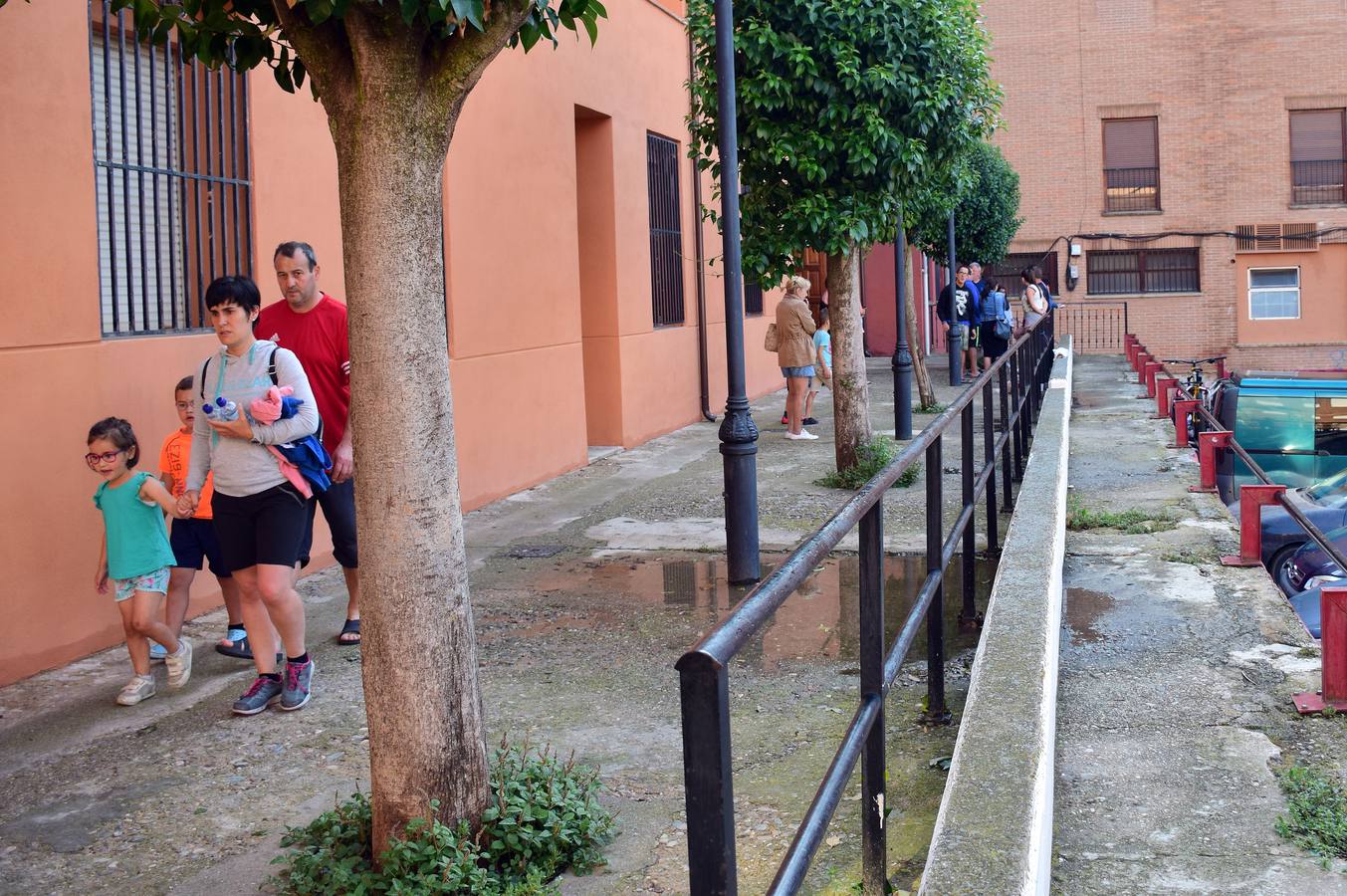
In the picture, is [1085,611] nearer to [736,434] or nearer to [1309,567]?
[736,434]

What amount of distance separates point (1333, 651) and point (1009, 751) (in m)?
1.96

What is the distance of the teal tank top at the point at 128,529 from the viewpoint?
5.51 meters

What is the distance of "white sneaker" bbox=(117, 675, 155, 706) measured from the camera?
18.2ft

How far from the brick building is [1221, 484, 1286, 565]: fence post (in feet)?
93.0

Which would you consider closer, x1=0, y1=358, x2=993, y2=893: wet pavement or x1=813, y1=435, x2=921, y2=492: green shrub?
x1=0, y1=358, x2=993, y2=893: wet pavement

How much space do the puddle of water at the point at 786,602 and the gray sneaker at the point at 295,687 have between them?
52.6 inches

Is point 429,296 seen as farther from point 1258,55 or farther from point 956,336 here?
point 1258,55

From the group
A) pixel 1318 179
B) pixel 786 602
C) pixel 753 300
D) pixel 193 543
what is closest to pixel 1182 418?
pixel 786 602

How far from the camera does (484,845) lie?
12.5 ft

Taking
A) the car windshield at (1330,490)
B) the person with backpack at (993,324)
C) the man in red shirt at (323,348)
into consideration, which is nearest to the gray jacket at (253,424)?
the man in red shirt at (323,348)

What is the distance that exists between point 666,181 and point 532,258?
4.47 metres

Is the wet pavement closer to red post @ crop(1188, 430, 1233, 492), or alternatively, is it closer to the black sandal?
the black sandal

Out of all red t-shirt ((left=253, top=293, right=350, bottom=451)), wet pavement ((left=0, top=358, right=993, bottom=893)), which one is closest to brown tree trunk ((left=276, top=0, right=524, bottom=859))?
wet pavement ((left=0, top=358, right=993, bottom=893))

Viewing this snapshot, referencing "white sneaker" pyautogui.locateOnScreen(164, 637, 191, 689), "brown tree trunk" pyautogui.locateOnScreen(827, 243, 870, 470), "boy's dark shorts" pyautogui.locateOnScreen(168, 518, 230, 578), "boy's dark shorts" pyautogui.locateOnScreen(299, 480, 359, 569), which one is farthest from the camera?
"brown tree trunk" pyautogui.locateOnScreen(827, 243, 870, 470)
